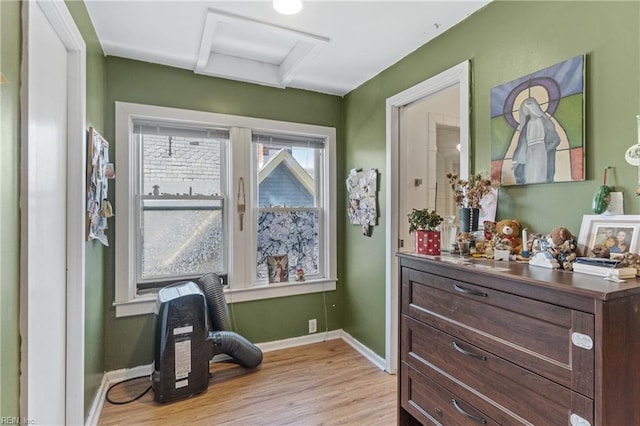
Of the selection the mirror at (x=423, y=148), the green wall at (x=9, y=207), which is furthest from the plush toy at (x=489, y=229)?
the green wall at (x=9, y=207)

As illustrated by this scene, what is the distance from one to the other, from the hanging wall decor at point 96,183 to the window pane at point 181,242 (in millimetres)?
492

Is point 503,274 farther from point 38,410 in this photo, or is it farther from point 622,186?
point 38,410

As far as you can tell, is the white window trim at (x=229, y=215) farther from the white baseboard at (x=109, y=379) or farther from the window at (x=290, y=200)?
the white baseboard at (x=109, y=379)

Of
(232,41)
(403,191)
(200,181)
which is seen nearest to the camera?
(232,41)

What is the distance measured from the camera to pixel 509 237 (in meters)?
1.66

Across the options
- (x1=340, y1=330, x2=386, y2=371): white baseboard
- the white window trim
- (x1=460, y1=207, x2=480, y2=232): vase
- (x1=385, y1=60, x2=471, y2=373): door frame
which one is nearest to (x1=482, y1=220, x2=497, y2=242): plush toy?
(x1=460, y1=207, x2=480, y2=232): vase

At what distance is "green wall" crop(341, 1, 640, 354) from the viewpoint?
4.31ft

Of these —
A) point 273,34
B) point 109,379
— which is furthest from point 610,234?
point 109,379

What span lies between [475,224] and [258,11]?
5.71 feet

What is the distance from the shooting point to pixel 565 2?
1524 millimetres

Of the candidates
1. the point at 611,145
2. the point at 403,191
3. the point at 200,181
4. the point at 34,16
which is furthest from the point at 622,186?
the point at 200,181

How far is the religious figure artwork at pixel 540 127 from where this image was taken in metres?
1.46

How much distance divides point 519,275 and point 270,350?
2.42 metres

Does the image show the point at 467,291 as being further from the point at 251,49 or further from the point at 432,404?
the point at 251,49
